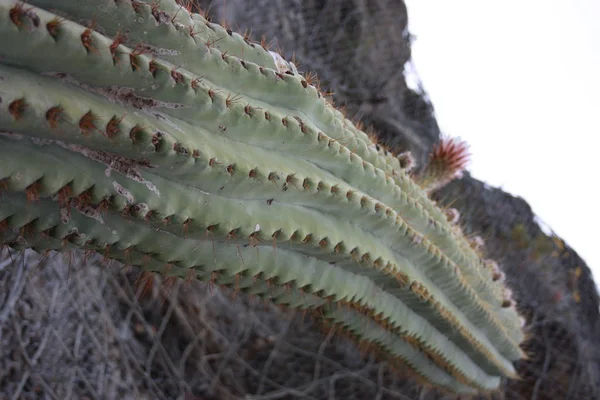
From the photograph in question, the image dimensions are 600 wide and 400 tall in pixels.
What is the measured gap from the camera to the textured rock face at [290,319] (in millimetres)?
1489

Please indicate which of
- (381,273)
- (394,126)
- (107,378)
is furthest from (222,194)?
(394,126)

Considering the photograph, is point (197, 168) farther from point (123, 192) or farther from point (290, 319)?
point (290, 319)

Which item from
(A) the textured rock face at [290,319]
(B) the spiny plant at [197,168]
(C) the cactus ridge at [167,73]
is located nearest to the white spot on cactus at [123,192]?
(B) the spiny plant at [197,168]

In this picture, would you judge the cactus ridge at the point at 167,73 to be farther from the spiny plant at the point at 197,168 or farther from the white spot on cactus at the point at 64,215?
the white spot on cactus at the point at 64,215

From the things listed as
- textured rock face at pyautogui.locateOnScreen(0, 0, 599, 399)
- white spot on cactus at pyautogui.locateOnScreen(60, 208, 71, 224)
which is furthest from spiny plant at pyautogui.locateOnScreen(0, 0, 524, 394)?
textured rock face at pyautogui.locateOnScreen(0, 0, 599, 399)

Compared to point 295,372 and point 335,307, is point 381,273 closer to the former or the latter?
point 335,307

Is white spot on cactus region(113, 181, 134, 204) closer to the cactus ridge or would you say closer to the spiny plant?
the spiny plant

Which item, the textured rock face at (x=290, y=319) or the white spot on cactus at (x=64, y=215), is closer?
the white spot on cactus at (x=64, y=215)

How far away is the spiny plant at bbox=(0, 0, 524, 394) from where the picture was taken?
0.58m

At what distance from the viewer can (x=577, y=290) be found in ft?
7.69

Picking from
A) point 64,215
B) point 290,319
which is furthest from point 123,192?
point 290,319

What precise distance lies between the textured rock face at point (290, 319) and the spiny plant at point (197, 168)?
0.73m

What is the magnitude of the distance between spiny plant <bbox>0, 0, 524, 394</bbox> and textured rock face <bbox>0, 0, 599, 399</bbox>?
0.73 metres

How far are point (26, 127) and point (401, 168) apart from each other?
0.82 m
